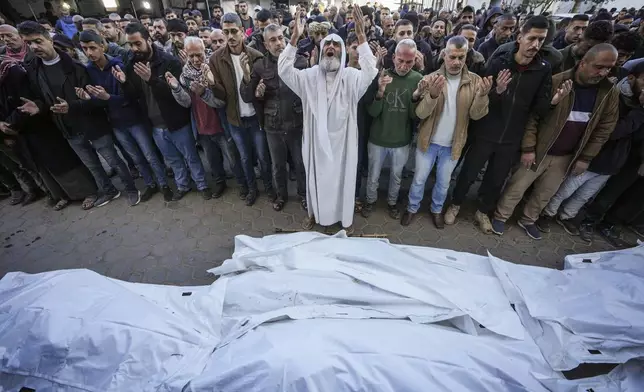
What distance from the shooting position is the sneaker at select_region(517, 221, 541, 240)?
3.75 m

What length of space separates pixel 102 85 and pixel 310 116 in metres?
2.75

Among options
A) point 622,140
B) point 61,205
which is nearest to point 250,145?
point 61,205

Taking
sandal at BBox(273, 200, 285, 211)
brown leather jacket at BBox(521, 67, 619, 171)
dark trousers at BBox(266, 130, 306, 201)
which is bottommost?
sandal at BBox(273, 200, 285, 211)

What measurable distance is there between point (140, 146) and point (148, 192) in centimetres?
79

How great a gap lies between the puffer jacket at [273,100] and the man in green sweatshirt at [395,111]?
90cm

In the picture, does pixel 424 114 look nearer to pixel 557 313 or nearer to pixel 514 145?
pixel 514 145

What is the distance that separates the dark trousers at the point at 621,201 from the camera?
11.5 ft

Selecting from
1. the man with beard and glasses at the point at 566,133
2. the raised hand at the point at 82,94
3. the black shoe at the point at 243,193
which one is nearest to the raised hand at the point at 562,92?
the man with beard and glasses at the point at 566,133

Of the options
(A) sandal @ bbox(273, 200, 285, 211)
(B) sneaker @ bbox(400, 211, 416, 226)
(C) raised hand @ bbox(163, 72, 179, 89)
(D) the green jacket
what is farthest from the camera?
(A) sandal @ bbox(273, 200, 285, 211)

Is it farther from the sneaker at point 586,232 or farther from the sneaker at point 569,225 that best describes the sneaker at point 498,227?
the sneaker at point 586,232

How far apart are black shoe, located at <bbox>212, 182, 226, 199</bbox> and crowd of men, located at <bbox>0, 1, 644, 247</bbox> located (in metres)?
0.18

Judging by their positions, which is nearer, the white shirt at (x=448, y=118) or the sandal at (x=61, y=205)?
the white shirt at (x=448, y=118)

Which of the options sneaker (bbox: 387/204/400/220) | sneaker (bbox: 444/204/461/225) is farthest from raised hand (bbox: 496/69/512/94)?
sneaker (bbox: 387/204/400/220)

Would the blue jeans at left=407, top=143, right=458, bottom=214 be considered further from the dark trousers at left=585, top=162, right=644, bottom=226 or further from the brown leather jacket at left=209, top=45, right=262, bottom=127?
the brown leather jacket at left=209, top=45, right=262, bottom=127
